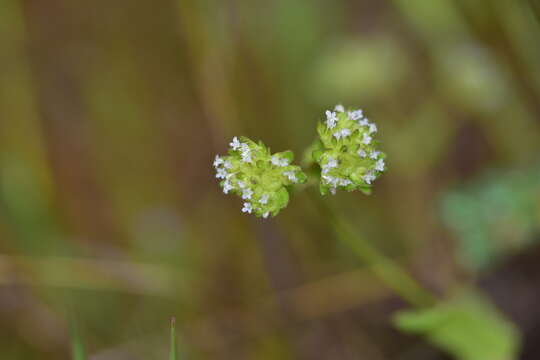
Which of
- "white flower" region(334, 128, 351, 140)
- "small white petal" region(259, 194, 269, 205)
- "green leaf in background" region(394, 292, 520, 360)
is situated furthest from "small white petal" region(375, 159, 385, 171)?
"green leaf in background" region(394, 292, 520, 360)

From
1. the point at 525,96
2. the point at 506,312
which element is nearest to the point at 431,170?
the point at 525,96

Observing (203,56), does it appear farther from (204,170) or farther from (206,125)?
(204,170)

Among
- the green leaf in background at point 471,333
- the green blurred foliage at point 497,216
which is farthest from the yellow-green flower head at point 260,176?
the green blurred foliage at point 497,216

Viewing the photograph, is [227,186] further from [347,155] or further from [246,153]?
[347,155]

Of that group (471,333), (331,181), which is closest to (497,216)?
(471,333)

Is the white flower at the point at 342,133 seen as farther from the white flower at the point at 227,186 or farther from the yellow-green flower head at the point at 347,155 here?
the white flower at the point at 227,186
